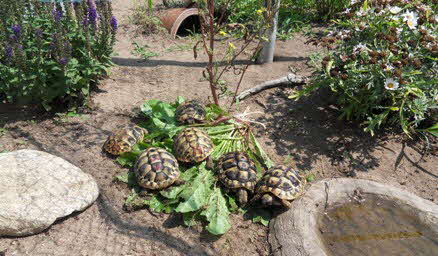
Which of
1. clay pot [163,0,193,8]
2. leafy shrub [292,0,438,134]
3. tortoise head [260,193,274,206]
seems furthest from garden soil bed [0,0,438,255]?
clay pot [163,0,193,8]

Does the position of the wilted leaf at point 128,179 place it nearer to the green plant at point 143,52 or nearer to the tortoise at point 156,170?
the tortoise at point 156,170

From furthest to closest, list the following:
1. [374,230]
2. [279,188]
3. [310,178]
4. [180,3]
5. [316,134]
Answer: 1. [180,3]
2. [316,134]
3. [310,178]
4. [279,188]
5. [374,230]

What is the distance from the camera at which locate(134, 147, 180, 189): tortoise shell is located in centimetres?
361

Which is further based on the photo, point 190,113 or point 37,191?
point 190,113

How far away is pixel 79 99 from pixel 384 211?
12.6 feet

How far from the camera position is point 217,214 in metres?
3.46

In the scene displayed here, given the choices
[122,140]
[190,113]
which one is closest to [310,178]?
[190,113]

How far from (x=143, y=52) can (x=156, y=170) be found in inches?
135

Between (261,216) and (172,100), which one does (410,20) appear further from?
(172,100)

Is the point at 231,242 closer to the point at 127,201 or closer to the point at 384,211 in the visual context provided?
the point at 127,201

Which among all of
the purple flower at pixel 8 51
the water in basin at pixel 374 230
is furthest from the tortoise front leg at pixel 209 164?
the purple flower at pixel 8 51

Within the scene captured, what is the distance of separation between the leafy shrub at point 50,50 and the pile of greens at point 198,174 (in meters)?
0.93

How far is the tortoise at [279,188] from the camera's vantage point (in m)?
3.49

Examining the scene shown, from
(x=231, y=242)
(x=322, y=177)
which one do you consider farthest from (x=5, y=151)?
(x=322, y=177)
